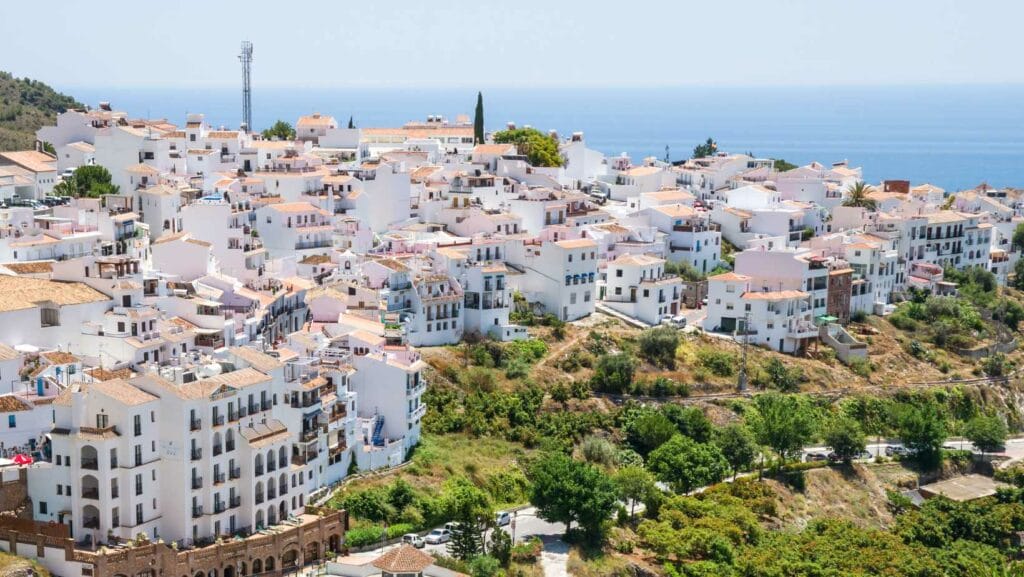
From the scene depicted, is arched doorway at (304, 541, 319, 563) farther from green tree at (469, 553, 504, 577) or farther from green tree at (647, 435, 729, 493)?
green tree at (647, 435, 729, 493)

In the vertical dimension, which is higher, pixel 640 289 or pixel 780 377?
pixel 640 289

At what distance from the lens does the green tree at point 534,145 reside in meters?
64.8

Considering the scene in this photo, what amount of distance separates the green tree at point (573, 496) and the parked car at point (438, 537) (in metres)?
2.96

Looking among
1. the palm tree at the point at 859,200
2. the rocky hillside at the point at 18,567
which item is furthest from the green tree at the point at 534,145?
the rocky hillside at the point at 18,567

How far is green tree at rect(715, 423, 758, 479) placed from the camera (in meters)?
44.3

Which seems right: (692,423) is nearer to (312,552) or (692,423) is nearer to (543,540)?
(543,540)

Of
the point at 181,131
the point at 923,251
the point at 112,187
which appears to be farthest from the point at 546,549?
the point at 923,251

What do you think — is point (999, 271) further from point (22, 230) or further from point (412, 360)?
point (22, 230)

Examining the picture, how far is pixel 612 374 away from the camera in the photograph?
155ft

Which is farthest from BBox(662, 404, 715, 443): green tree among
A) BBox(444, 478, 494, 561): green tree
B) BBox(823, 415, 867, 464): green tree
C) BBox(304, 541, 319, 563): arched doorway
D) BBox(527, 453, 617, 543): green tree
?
BBox(304, 541, 319, 563): arched doorway

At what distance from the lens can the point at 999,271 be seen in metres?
66.1

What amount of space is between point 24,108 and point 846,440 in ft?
150

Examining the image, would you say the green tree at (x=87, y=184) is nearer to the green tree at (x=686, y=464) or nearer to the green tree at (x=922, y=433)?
the green tree at (x=686, y=464)

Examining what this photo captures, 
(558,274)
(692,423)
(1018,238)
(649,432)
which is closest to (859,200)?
(1018,238)
